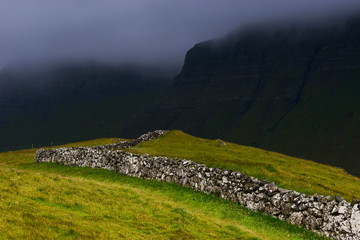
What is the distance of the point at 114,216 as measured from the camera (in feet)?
66.3

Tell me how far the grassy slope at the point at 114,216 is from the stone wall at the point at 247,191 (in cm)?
90

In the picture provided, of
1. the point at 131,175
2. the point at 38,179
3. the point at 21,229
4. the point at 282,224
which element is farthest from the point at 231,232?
the point at 131,175

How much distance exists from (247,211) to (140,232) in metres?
12.4

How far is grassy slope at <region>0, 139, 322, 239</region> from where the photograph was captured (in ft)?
50.0

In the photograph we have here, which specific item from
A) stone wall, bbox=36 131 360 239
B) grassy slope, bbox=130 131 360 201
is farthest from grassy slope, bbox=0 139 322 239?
grassy slope, bbox=130 131 360 201

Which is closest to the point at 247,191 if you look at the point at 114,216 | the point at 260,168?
the point at 260,168

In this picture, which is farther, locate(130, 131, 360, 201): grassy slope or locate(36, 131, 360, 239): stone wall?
locate(130, 131, 360, 201): grassy slope

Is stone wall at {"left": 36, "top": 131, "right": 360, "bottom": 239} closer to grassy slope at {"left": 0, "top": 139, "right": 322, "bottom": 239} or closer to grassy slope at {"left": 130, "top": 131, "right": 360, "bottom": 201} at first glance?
grassy slope at {"left": 0, "top": 139, "right": 322, "bottom": 239}

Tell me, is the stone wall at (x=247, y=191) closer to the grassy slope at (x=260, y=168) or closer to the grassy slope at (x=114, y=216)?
the grassy slope at (x=114, y=216)

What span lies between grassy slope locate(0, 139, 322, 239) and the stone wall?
90 cm

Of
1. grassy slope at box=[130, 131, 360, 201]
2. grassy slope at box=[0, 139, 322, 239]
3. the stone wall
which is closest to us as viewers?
grassy slope at box=[0, 139, 322, 239]

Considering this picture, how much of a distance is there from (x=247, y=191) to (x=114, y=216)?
1281 cm

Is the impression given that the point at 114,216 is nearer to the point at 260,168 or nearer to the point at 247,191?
the point at 247,191

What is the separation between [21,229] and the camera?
14.2 metres
